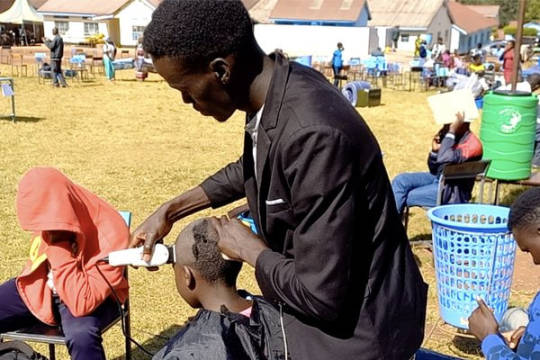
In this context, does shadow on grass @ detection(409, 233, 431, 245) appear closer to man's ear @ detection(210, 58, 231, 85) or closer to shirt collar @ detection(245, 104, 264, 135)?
shirt collar @ detection(245, 104, 264, 135)

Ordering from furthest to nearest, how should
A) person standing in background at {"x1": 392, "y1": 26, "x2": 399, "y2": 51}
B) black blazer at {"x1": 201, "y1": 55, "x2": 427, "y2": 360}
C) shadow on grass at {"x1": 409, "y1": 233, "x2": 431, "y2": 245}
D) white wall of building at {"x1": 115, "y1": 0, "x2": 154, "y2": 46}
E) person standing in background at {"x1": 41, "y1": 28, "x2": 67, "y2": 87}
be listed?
person standing in background at {"x1": 392, "y1": 26, "x2": 399, "y2": 51} → white wall of building at {"x1": 115, "y1": 0, "x2": 154, "y2": 46} → person standing in background at {"x1": 41, "y1": 28, "x2": 67, "y2": 87} → shadow on grass at {"x1": 409, "y1": 233, "x2": 431, "y2": 245} → black blazer at {"x1": 201, "y1": 55, "x2": 427, "y2": 360}

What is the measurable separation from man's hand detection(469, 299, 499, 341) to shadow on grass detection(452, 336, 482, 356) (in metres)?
1.73

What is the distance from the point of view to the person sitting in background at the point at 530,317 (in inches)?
101

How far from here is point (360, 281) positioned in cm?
172

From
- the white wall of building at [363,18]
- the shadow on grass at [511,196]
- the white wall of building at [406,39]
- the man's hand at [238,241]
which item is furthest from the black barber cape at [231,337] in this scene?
the white wall of building at [406,39]

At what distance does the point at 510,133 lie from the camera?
7074 millimetres

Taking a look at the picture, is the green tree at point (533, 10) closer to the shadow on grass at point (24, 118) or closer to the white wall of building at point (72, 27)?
the white wall of building at point (72, 27)

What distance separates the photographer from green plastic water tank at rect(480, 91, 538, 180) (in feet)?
22.9

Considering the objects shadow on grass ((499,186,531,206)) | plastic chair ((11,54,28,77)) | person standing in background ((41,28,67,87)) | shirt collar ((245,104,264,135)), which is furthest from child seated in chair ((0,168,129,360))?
plastic chair ((11,54,28,77))

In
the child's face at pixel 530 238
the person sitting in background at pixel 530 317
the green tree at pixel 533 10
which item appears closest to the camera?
the person sitting in background at pixel 530 317

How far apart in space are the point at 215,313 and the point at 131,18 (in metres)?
46.0

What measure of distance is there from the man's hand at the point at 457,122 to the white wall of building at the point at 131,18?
4195 cm

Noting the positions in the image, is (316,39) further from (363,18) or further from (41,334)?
(41,334)

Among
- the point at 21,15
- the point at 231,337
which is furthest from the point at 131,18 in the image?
the point at 231,337
